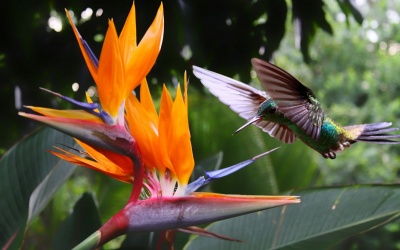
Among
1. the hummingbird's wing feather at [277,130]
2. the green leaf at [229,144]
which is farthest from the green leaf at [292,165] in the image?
the hummingbird's wing feather at [277,130]

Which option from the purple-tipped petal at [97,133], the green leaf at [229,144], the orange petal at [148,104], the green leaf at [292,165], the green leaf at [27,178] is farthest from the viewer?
the green leaf at [292,165]

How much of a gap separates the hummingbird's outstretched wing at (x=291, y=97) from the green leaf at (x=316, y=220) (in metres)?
0.31

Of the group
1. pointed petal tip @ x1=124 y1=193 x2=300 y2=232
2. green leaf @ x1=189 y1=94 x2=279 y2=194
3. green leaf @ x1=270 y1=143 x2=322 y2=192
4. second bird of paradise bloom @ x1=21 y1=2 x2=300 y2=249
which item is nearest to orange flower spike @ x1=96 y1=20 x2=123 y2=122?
second bird of paradise bloom @ x1=21 y1=2 x2=300 y2=249

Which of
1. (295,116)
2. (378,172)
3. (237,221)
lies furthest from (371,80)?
(295,116)

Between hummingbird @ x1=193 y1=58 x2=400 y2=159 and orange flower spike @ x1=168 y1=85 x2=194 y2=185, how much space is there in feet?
0.24

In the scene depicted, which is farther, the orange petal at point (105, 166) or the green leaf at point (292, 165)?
the green leaf at point (292, 165)

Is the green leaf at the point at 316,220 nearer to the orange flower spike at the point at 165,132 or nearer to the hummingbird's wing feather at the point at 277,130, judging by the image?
the hummingbird's wing feather at the point at 277,130

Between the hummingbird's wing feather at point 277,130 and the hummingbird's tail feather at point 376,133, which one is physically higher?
the hummingbird's wing feather at point 277,130

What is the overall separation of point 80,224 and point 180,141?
55 centimetres

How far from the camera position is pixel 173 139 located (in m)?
0.65

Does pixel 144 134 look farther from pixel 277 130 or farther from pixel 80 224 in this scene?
pixel 80 224

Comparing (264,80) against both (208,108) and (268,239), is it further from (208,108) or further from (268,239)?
(208,108)

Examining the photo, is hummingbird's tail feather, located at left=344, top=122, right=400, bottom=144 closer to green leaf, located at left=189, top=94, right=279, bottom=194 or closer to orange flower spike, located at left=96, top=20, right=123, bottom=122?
Result: orange flower spike, located at left=96, top=20, right=123, bottom=122

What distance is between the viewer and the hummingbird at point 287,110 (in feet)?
2.20
